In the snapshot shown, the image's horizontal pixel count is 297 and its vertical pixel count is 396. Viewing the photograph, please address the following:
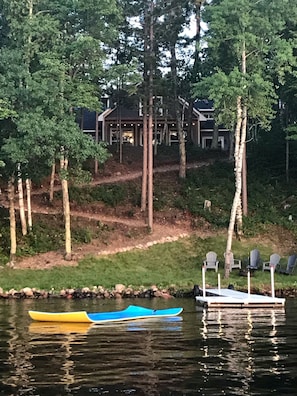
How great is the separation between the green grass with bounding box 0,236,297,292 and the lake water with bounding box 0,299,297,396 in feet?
19.8

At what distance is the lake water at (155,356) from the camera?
10.5 meters

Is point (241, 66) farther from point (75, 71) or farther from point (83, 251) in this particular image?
point (83, 251)

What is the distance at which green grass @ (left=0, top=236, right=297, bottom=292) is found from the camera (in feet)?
87.5

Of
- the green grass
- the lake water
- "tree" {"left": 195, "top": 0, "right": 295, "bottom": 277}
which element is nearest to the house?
the green grass

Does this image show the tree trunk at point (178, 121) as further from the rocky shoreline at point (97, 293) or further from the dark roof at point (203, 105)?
the dark roof at point (203, 105)

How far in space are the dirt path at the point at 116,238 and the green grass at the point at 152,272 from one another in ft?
1.90

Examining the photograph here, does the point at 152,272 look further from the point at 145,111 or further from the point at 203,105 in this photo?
the point at 203,105

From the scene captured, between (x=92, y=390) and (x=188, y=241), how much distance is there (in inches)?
949

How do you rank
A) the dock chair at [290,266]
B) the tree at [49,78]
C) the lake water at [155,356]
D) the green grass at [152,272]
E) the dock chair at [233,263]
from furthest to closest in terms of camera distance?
the dock chair at [233,263], the tree at [49,78], the dock chair at [290,266], the green grass at [152,272], the lake water at [155,356]

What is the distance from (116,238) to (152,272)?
181 inches

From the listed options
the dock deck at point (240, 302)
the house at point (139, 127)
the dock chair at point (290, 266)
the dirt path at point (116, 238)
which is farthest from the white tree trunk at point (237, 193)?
the house at point (139, 127)

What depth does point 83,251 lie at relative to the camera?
32.0 m

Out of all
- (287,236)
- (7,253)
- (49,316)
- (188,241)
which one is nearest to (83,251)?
(7,253)

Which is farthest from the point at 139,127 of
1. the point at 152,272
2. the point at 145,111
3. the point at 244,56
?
the point at 152,272
